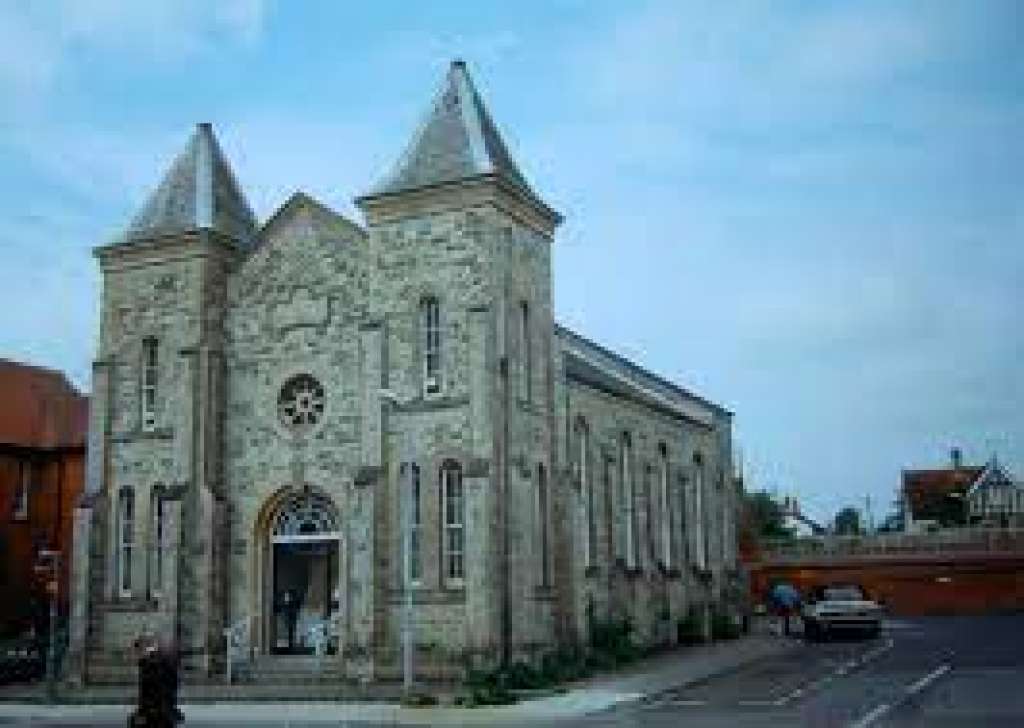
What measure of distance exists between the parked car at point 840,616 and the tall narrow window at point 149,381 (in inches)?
771

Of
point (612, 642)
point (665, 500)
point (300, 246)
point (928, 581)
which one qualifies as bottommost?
point (612, 642)

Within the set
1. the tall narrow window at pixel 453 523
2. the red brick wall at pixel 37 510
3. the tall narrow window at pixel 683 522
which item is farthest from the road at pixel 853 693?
the red brick wall at pixel 37 510

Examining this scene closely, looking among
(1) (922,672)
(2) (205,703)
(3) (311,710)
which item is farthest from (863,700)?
(2) (205,703)

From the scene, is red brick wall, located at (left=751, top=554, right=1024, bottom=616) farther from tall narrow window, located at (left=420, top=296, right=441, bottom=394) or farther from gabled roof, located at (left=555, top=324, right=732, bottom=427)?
tall narrow window, located at (left=420, top=296, right=441, bottom=394)

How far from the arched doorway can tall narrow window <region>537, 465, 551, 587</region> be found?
15.9ft

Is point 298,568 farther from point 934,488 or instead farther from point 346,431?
point 934,488

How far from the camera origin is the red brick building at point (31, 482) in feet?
144

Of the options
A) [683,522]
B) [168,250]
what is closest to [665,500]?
[683,522]

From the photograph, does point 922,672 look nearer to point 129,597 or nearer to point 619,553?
point 619,553

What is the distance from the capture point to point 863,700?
75.8ft

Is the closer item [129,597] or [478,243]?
[478,243]

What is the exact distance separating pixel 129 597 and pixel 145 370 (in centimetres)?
576

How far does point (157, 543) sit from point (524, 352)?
1026 centimetres

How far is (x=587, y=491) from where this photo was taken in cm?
3609
